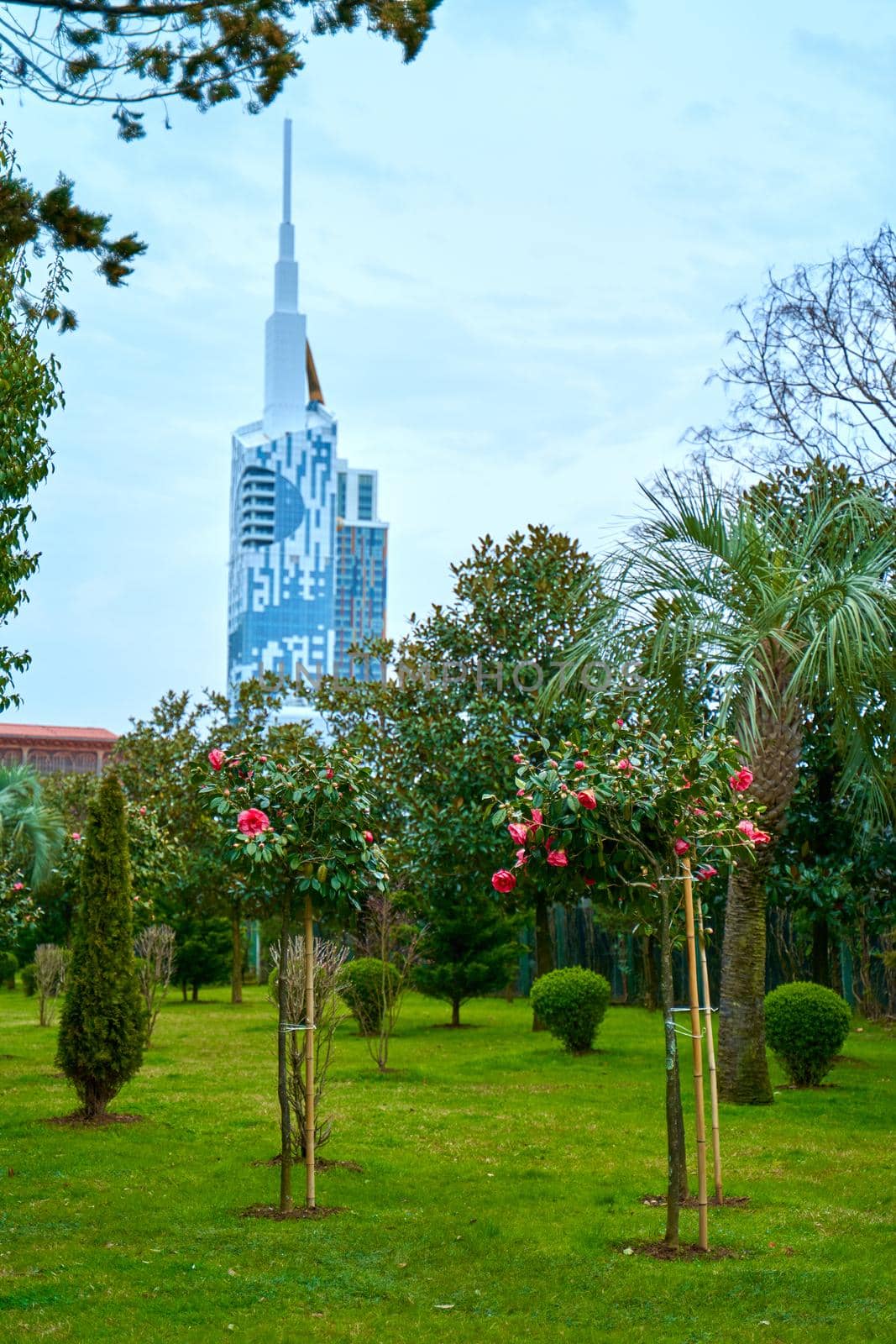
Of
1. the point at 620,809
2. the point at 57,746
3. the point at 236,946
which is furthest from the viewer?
the point at 57,746

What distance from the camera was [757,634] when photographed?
991 cm

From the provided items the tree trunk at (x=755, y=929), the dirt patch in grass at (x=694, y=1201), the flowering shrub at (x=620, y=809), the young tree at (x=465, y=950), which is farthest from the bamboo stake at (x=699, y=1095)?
the young tree at (x=465, y=950)

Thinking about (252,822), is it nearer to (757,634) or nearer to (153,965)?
(757,634)

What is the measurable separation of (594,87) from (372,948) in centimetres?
1342

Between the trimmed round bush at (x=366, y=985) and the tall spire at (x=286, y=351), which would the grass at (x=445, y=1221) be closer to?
the trimmed round bush at (x=366, y=985)

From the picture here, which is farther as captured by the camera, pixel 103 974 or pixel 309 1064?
pixel 103 974

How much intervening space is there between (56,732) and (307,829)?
69.2 metres

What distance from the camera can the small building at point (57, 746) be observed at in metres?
68.2

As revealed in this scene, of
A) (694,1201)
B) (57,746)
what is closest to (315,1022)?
(694,1201)

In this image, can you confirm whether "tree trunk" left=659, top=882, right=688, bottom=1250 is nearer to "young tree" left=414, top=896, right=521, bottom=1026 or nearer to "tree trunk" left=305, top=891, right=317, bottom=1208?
"tree trunk" left=305, top=891, right=317, bottom=1208

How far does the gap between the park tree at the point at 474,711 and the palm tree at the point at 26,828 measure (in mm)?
5501

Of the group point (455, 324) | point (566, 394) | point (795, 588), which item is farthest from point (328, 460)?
point (795, 588)

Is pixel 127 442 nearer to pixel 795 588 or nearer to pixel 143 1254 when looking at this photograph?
pixel 795 588

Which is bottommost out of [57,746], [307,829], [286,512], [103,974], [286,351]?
[103,974]
